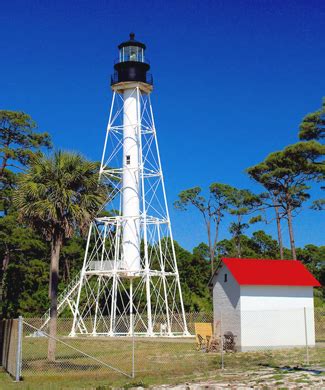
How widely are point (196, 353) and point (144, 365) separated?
231 inches

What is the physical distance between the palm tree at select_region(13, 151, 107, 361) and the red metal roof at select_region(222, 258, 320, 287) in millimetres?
8924

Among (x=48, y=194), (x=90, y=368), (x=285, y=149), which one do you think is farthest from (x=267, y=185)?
(x=90, y=368)

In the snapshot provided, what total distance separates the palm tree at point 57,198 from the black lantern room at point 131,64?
64.2 feet

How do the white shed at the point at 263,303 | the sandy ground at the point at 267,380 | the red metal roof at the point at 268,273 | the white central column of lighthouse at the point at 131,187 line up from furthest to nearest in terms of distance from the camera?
the white central column of lighthouse at the point at 131,187 < the red metal roof at the point at 268,273 < the white shed at the point at 263,303 < the sandy ground at the point at 267,380

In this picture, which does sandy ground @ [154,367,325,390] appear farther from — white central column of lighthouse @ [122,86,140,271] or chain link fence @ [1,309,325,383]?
white central column of lighthouse @ [122,86,140,271]

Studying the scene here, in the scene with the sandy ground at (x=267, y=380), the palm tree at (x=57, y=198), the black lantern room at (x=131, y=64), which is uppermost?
the black lantern room at (x=131, y=64)

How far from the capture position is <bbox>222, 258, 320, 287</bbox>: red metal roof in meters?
30.7

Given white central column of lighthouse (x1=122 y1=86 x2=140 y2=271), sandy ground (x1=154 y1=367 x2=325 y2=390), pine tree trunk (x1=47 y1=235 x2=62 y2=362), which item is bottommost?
sandy ground (x1=154 y1=367 x2=325 y2=390)

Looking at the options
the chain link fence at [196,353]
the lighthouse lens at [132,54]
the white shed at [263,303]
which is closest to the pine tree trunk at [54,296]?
the chain link fence at [196,353]

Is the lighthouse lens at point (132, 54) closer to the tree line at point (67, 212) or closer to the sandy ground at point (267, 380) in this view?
the tree line at point (67, 212)

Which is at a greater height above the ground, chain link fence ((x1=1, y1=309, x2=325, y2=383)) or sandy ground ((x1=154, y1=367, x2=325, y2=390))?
chain link fence ((x1=1, y1=309, x2=325, y2=383))

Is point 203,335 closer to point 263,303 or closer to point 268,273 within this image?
point 263,303

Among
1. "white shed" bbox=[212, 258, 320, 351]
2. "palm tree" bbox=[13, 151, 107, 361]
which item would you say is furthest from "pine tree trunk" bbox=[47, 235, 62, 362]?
"white shed" bbox=[212, 258, 320, 351]

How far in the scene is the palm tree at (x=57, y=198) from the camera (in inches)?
969
